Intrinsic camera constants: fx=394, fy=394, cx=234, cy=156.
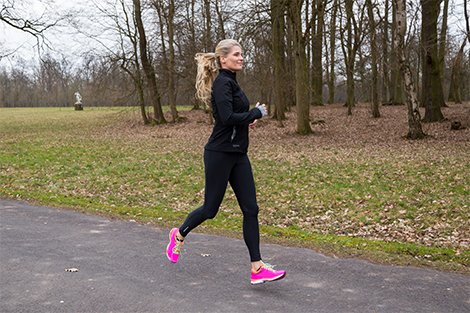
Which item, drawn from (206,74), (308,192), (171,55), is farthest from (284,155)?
(171,55)

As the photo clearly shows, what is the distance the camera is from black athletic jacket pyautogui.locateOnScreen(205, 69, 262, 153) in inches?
144

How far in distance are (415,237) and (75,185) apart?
7782 millimetres

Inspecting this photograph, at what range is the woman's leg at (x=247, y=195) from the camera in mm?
3904

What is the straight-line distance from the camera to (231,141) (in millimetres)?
3791

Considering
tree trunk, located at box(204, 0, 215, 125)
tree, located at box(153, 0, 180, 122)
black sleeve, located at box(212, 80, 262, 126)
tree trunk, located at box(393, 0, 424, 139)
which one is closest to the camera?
black sleeve, located at box(212, 80, 262, 126)

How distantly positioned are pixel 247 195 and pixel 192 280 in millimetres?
1027

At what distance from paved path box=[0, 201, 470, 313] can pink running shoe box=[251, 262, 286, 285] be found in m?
0.09

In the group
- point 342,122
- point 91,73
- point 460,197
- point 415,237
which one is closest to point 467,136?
point 342,122

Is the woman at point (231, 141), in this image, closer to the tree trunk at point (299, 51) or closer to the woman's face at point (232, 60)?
the woman's face at point (232, 60)

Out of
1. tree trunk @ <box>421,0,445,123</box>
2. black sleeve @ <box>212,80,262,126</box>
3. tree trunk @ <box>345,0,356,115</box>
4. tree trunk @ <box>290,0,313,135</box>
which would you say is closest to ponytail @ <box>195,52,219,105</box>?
black sleeve @ <box>212,80,262,126</box>

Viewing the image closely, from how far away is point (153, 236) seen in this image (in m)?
5.57

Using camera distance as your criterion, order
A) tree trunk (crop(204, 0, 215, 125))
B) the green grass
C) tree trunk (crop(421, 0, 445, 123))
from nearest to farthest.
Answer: the green grass
tree trunk (crop(421, 0, 445, 123))
tree trunk (crop(204, 0, 215, 125))

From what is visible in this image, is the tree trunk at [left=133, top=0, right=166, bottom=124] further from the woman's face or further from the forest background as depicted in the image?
the woman's face

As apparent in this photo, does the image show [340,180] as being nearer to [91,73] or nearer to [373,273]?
[373,273]
